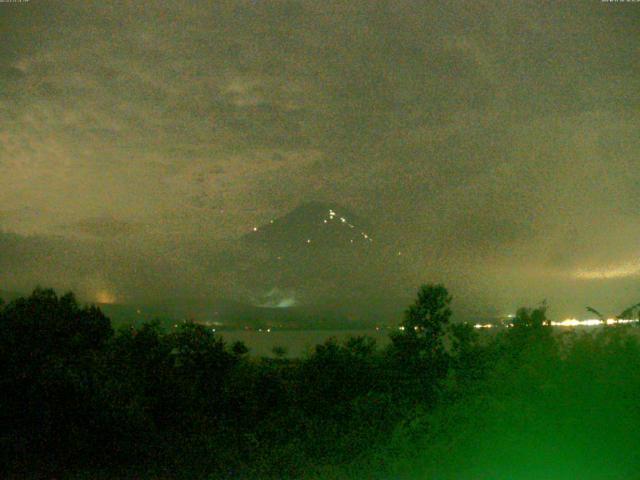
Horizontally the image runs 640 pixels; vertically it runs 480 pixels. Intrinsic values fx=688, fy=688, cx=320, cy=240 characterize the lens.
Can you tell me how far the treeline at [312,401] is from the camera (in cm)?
934

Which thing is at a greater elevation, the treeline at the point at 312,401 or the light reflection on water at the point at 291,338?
the light reflection on water at the point at 291,338

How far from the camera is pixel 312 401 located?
48.6ft

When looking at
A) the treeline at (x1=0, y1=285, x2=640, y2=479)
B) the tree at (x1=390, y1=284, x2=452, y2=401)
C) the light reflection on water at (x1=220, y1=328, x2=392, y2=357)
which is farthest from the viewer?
the light reflection on water at (x1=220, y1=328, x2=392, y2=357)

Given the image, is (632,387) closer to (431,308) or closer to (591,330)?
(591,330)

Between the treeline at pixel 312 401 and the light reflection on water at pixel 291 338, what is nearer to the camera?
the treeline at pixel 312 401

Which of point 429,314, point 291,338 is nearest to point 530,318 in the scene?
point 429,314

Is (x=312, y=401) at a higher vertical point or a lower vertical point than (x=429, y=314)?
lower

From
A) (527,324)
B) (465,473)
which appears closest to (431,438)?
(465,473)

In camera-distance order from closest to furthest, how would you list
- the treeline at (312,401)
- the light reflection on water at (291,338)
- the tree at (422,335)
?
the treeline at (312,401) < the tree at (422,335) < the light reflection on water at (291,338)

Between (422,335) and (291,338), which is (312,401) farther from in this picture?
(291,338)

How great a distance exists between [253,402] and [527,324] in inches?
229

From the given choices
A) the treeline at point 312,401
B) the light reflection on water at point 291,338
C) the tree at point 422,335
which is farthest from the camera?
the light reflection on water at point 291,338

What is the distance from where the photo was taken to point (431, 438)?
9.79 meters

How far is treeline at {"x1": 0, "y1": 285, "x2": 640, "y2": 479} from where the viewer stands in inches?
368
